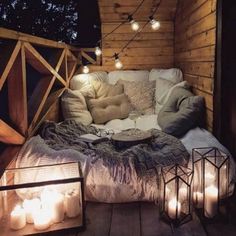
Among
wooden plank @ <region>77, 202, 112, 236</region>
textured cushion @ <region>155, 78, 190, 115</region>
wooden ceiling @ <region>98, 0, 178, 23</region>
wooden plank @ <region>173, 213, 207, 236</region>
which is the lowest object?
wooden plank @ <region>173, 213, 207, 236</region>

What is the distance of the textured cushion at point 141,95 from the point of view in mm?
3682

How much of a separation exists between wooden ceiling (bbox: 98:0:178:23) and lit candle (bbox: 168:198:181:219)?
10.1 ft

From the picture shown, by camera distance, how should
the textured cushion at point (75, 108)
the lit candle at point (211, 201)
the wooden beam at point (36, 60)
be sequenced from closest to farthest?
the lit candle at point (211, 201) < the wooden beam at point (36, 60) < the textured cushion at point (75, 108)

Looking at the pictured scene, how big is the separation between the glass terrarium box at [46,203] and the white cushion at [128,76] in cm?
221

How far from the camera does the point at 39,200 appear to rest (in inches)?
74.3

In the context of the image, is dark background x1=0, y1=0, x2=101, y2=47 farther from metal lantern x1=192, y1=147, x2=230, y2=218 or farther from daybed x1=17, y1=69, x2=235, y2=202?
metal lantern x1=192, y1=147, x2=230, y2=218

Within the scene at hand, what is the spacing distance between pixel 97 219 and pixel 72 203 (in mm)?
229

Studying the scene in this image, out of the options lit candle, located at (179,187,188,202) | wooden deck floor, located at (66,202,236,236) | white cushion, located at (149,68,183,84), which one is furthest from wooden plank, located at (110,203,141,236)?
white cushion, located at (149,68,183,84)

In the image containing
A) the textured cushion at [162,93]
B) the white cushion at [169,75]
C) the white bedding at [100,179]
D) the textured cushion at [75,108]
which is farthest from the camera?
the white cushion at [169,75]

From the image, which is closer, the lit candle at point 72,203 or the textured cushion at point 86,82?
the lit candle at point 72,203

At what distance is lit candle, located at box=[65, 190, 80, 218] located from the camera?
1.88 meters

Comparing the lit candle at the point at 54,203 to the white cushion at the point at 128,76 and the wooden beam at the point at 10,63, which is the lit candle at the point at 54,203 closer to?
the wooden beam at the point at 10,63

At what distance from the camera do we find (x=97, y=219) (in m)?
1.97

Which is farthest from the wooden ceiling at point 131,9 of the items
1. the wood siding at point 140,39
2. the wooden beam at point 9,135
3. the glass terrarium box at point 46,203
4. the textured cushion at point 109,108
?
the glass terrarium box at point 46,203
